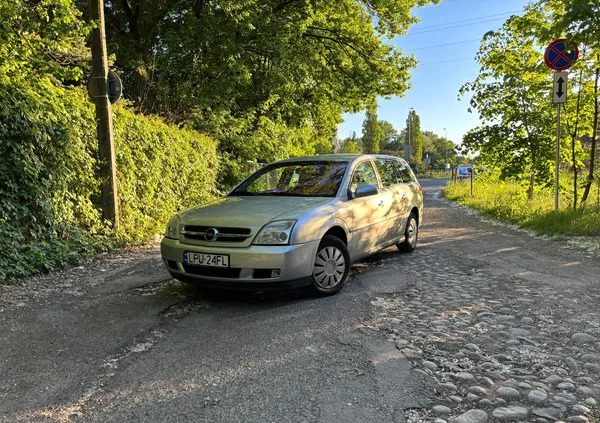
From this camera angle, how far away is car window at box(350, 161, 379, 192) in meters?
5.53

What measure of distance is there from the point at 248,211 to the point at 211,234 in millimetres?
464

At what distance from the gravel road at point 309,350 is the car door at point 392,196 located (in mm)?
915

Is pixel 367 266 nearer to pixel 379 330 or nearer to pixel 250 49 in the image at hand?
pixel 379 330

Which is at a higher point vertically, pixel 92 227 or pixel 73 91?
pixel 73 91

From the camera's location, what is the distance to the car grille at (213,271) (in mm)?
4203

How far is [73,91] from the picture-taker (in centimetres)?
727

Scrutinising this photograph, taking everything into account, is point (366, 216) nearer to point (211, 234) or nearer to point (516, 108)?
point (211, 234)

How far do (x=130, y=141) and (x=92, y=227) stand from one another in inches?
78.2

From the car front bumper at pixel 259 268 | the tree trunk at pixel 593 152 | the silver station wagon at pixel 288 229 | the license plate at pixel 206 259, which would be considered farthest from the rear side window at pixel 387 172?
the tree trunk at pixel 593 152

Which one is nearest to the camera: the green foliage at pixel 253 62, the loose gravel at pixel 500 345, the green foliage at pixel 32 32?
the loose gravel at pixel 500 345

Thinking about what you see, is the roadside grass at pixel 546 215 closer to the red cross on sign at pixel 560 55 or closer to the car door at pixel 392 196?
the red cross on sign at pixel 560 55

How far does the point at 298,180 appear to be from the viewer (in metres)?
5.57

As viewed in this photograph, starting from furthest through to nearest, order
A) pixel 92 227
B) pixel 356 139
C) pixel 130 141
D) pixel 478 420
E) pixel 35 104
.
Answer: pixel 356 139
pixel 130 141
pixel 92 227
pixel 35 104
pixel 478 420

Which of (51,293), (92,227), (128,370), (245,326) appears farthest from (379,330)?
(92,227)
